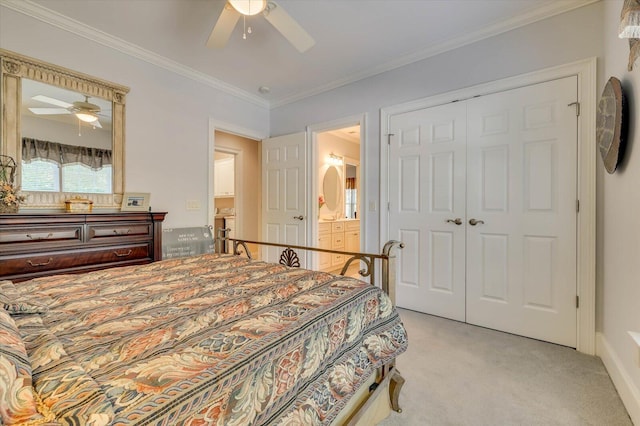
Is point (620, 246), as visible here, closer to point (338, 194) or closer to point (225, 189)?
point (338, 194)

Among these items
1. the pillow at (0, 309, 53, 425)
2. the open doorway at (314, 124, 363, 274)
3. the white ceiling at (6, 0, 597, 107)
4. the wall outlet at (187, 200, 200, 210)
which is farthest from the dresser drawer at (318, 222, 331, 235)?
the pillow at (0, 309, 53, 425)

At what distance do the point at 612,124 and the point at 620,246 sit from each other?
73cm

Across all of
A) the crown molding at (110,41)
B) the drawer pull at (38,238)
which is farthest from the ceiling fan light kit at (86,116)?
the drawer pull at (38,238)

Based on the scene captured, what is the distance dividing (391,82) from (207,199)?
2534 mm

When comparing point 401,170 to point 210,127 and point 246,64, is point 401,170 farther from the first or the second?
point 210,127

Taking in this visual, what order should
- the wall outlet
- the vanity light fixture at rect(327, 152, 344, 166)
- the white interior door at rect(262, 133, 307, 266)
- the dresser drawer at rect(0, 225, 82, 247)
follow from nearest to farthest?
the dresser drawer at rect(0, 225, 82, 247) < the wall outlet < the white interior door at rect(262, 133, 307, 266) < the vanity light fixture at rect(327, 152, 344, 166)

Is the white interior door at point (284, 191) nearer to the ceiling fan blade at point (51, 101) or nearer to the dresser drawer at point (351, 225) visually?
the dresser drawer at point (351, 225)

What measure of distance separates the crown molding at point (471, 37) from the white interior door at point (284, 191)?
0.86m

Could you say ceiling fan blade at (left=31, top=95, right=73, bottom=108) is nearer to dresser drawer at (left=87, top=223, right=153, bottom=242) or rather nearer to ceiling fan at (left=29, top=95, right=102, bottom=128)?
ceiling fan at (left=29, top=95, right=102, bottom=128)

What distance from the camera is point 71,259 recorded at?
86.6 inches

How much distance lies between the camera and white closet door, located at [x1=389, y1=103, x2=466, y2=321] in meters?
2.71

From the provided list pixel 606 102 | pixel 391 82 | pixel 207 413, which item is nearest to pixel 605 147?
pixel 606 102

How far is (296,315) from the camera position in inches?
39.4

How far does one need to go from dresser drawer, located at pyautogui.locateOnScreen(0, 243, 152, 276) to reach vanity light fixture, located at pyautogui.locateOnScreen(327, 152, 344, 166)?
10.7 feet
